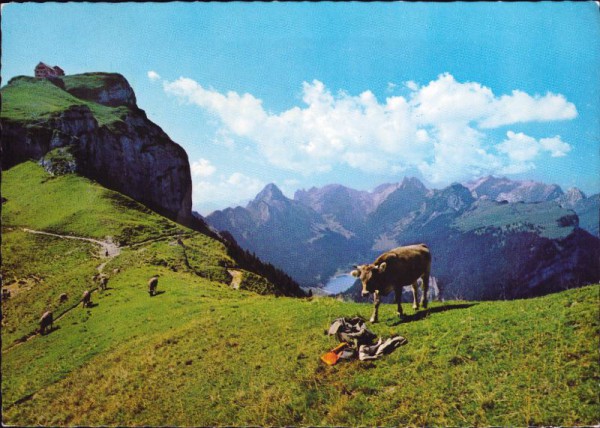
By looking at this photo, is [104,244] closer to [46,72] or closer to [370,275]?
[370,275]

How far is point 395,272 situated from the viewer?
1620 cm

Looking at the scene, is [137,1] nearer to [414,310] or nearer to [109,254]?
[414,310]

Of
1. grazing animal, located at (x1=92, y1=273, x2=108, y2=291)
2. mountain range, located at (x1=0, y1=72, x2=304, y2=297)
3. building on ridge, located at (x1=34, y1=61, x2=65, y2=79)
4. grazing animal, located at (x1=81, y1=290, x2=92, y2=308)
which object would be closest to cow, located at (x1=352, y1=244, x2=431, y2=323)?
grazing animal, located at (x1=81, y1=290, x2=92, y2=308)

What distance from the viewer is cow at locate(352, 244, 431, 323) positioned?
15.3 meters

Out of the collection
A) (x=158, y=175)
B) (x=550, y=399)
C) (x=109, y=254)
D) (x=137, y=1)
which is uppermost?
(x=158, y=175)

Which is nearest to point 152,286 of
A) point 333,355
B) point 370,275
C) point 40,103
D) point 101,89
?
point 370,275

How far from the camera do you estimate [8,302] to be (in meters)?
32.0

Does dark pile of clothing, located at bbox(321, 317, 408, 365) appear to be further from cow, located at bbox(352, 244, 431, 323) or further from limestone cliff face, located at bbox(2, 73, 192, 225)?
limestone cliff face, located at bbox(2, 73, 192, 225)

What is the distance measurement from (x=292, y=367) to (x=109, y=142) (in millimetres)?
128573

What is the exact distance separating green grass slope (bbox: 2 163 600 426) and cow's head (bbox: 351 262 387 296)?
1.77 metres

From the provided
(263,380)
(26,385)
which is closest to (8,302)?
(26,385)

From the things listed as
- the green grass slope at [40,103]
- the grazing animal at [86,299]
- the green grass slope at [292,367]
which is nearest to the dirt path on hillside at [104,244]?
the grazing animal at [86,299]

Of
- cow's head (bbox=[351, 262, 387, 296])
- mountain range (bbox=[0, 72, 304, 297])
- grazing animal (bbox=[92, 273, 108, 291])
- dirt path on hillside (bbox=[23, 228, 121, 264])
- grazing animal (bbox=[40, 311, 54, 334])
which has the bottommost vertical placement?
grazing animal (bbox=[40, 311, 54, 334])

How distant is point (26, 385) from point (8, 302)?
20230mm
